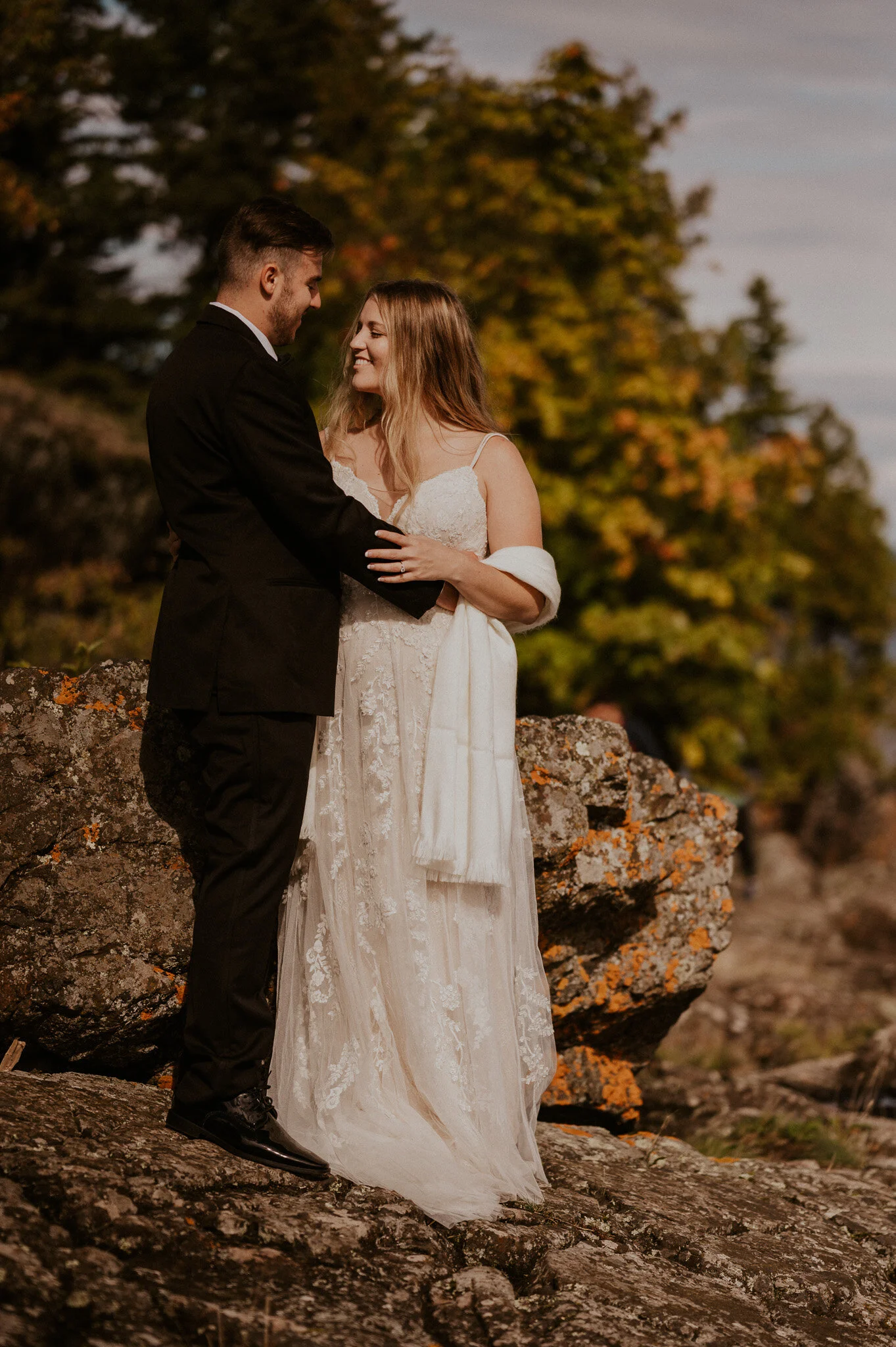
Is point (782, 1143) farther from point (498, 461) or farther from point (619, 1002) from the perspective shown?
point (498, 461)

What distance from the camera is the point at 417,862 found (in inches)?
135

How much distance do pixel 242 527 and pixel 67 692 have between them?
89 centimetres

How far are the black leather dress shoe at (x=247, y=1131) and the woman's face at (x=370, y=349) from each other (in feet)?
6.99

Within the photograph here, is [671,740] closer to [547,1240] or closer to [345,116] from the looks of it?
[345,116]

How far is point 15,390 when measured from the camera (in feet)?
39.8

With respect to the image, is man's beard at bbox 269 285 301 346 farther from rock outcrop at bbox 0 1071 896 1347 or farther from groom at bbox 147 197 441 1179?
rock outcrop at bbox 0 1071 896 1347

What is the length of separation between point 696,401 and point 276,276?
12826 mm

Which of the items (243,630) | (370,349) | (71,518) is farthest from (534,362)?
(243,630)

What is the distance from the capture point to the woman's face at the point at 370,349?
12.1ft

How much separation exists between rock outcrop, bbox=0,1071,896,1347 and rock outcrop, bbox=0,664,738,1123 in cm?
24

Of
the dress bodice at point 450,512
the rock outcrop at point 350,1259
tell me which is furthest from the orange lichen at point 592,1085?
the dress bodice at point 450,512

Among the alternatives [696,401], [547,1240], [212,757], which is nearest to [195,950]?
[212,757]

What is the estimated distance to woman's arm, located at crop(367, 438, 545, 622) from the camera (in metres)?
3.37

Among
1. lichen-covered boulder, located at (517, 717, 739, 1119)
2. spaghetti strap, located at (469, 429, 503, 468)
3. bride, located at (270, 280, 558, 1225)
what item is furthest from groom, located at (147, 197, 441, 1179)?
lichen-covered boulder, located at (517, 717, 739, 1119)
